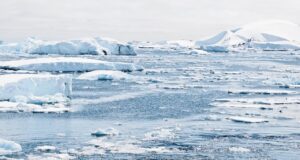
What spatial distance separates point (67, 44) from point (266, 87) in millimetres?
31205

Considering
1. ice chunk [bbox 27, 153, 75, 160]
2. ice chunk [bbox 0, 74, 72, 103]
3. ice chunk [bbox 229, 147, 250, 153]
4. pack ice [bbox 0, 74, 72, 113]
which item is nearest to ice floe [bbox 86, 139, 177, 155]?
ice chunk [bbox 27, 153, 75, 160]

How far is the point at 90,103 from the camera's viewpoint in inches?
814

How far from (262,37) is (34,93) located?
111190 millimetres

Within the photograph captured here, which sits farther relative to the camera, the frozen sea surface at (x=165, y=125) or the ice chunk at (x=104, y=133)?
the ice chunk at (x=104, y=133)

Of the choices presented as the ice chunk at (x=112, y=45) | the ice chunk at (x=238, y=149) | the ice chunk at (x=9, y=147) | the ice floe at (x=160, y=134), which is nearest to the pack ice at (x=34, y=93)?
the ice floe at (x=160, y=134)

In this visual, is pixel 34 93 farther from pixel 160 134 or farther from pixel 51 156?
pixel 51 156

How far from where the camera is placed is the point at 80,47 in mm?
55781

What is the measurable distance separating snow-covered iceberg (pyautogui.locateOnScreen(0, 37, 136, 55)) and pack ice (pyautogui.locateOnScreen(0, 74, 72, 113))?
34.3 m

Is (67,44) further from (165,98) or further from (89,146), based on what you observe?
(89,146)

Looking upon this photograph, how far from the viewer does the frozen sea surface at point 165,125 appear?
12.7 meters

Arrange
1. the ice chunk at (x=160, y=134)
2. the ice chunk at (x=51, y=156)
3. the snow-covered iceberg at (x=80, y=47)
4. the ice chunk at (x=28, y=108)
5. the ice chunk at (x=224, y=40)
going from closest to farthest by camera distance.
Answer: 1. the ice chunk at (x=51, y=156)
2. the ice chunk at (x=160, y=134)
3. the ice chunk at (x=28, y=108)
4. the snow-covered iceberg at (x=80, y=47)
5. the ice chunk at (x=224, y=40)

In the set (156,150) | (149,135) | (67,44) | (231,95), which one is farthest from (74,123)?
(67,44)

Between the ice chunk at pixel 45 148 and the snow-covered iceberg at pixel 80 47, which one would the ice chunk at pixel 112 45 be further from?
the ice chunk at pixel 45 148

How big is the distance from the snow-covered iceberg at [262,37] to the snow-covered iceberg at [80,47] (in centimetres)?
5864
